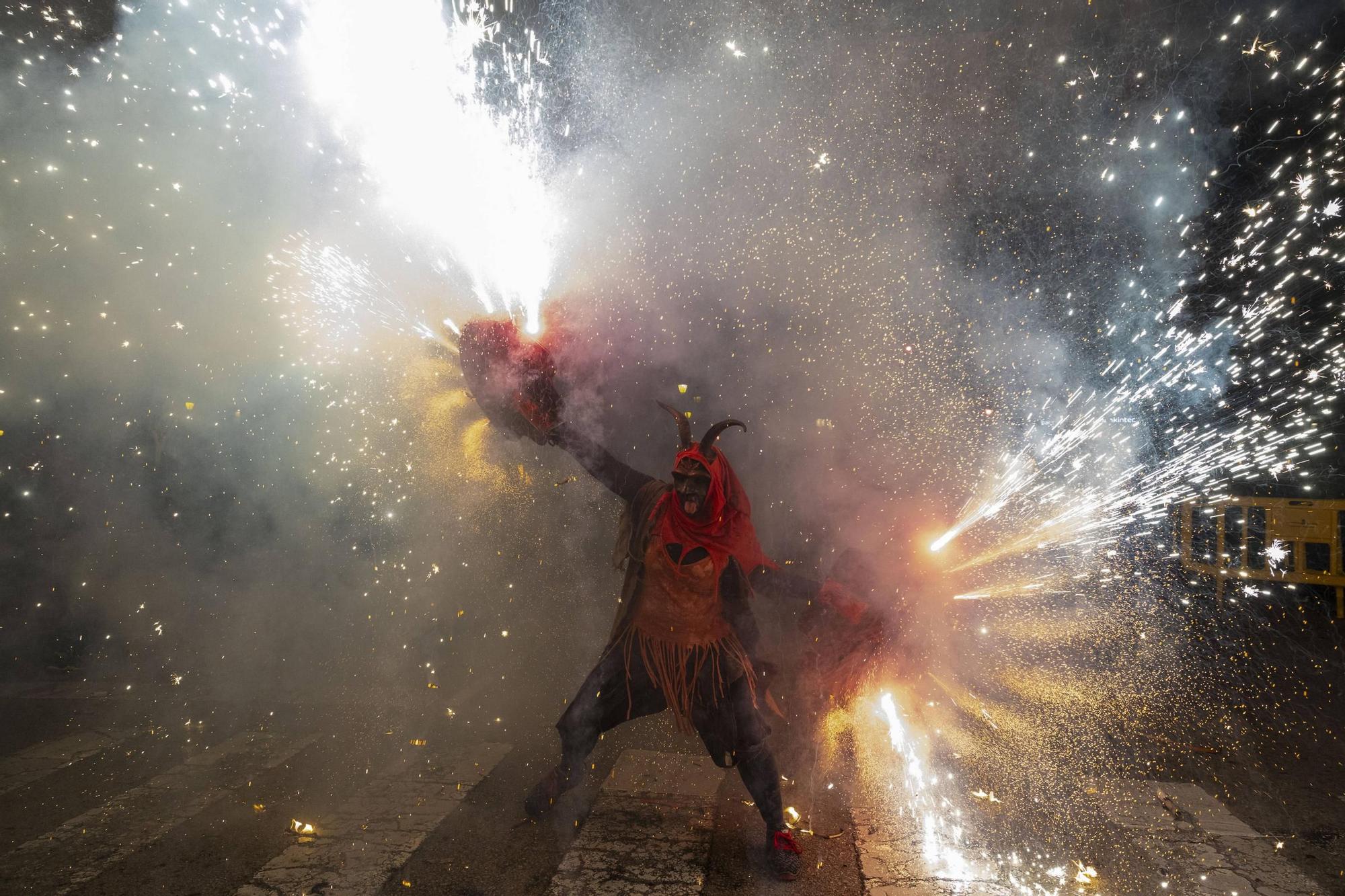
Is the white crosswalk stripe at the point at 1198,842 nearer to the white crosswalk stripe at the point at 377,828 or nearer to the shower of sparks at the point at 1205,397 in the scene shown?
the shower of sparks at the point at 1205,397

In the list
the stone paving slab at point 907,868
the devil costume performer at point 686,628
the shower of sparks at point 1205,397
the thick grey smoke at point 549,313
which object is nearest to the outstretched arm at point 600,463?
the devil costume performer at point 686,628

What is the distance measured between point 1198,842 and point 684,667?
2547mm

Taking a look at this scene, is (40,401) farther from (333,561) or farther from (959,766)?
(959,766)

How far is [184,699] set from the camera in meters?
5.35

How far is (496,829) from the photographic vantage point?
3.44 metres

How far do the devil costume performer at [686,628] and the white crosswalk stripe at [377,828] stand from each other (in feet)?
1.99

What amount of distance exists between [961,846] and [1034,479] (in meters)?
4.82

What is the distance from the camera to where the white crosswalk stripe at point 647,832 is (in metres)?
2.96

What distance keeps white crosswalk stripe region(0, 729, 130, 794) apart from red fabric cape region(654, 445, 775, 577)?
394cm

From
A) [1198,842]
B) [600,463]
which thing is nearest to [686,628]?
[600,463]

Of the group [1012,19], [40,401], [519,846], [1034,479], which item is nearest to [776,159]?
[1012,19]

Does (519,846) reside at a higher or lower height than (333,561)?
lower

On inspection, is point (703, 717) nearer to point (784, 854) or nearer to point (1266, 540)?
point (784, 854)

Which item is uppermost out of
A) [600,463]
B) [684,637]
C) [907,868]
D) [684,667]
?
[600,463]
